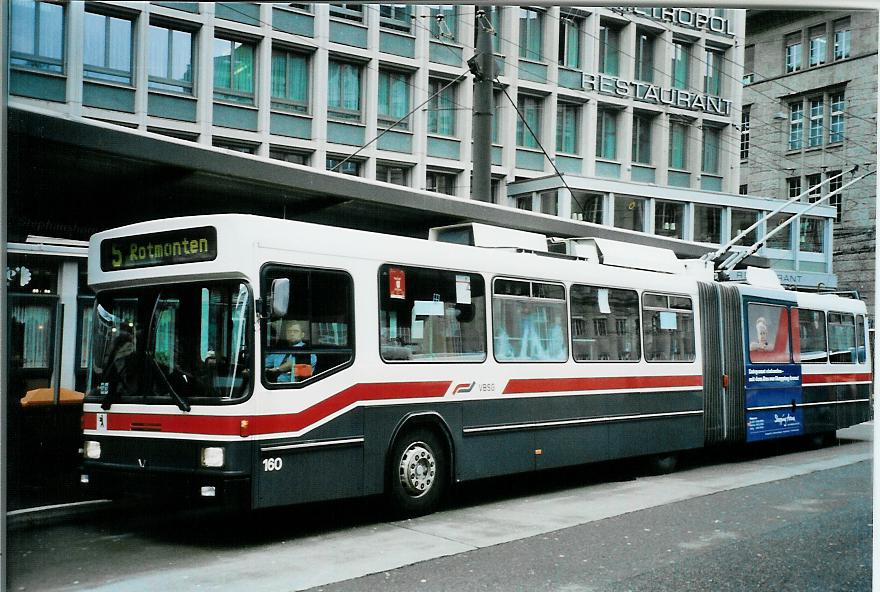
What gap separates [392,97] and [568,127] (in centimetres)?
206

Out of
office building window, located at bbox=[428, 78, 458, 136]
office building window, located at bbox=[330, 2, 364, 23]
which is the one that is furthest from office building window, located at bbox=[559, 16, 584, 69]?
office building window, located at bbox=[330, 2, 364, 23]

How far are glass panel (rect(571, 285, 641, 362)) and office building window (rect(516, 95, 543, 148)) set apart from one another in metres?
1.78

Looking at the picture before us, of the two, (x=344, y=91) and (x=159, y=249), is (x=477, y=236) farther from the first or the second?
(x=159, y=249)

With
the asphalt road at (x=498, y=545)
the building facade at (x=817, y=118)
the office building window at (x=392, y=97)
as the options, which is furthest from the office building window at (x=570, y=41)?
the asphalt road at (x=498, y=545)

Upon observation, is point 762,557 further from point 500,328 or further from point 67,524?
point 67,524

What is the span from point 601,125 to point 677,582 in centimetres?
546

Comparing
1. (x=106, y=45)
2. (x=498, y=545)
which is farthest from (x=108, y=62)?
(x=498, y=545)


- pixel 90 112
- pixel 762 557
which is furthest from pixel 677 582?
pixel 90 112

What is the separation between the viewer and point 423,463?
9.42 metres

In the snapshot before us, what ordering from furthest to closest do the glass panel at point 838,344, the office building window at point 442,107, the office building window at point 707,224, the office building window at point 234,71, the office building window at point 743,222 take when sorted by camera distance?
the glass panel at point 838,344
the office building window at point 707,224
the office building window at point 743,222
the office building window at point 442,107
the office building window at point 234,71

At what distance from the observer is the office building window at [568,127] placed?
1064 cm

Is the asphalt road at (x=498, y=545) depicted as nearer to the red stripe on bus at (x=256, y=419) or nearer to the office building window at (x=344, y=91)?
the red stripe on bus at (x=256, y=419)

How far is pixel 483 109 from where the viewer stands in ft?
34.9

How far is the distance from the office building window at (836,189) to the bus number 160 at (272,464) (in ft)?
18.4
